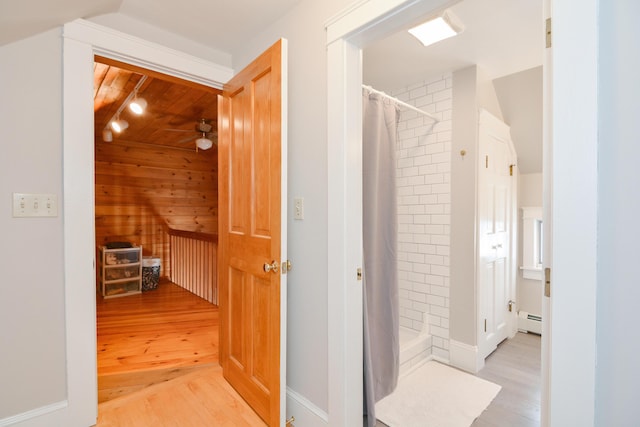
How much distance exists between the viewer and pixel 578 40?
0.83 m

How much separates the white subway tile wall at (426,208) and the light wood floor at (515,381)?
44 cm

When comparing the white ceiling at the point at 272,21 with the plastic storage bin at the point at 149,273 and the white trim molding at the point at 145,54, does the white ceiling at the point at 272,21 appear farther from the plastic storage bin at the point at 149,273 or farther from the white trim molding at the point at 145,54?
the plastic storage bin at the point at 149,273

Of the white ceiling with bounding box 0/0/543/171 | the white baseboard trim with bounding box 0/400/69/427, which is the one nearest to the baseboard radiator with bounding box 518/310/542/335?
the white ceiling with bounding box 0/0/543/171

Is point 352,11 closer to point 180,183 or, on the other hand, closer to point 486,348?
point 486,348

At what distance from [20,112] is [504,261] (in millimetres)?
3816

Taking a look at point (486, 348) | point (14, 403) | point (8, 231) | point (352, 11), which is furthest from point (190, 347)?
point (352, 11)

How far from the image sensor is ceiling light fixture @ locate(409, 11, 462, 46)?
1837 mm

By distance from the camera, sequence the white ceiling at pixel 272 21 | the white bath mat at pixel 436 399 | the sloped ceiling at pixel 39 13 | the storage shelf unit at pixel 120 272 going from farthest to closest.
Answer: the storage shelf unit at pixel 120 272, the white bath mat at pixel 436 399, the white ceiling at pixel 272 21, the sloped ceiling at pixel 39 13

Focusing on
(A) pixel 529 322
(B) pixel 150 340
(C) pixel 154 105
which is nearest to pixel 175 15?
(C) pixel 154 105

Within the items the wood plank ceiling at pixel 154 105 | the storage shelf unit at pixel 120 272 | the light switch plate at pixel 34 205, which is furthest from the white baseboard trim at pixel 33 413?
the storage shelf unit at pixel 120 272

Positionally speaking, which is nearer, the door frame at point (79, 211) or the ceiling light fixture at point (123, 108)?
the door frame at point (79, 211)

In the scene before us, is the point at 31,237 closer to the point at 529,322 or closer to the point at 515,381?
the point at 515,381

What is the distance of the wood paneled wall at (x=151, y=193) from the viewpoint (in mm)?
4922

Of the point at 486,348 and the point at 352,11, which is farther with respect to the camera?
the point at 486,348
